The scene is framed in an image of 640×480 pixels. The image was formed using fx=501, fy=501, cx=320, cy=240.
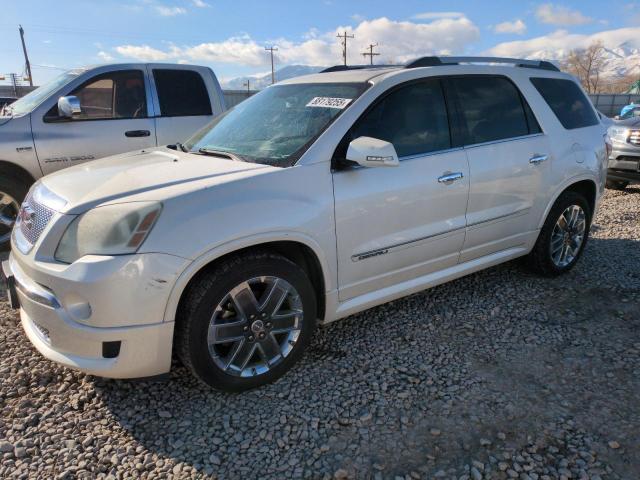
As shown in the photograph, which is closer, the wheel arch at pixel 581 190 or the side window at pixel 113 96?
the wheel arch at pixel 581 190

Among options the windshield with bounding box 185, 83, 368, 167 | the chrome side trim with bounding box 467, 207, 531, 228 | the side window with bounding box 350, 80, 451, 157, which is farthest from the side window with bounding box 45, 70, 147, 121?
the chrome side trim with bounding box 467, 207, 531, 228

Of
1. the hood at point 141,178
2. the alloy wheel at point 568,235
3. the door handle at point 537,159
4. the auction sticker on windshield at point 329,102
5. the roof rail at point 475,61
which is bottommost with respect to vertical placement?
the alloy wheel at point 568,235

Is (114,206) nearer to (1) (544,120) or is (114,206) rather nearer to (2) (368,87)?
(2) (368,87)

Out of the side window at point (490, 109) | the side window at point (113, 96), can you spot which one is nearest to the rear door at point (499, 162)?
the side window at point (490, 109)

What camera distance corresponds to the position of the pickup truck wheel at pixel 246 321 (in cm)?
257

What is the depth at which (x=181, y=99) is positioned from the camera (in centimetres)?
586

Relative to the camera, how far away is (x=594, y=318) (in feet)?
12.4

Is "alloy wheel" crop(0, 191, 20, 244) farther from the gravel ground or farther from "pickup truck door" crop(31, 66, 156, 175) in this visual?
the gravel ground

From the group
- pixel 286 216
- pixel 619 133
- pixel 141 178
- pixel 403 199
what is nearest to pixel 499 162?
pixel 403 199

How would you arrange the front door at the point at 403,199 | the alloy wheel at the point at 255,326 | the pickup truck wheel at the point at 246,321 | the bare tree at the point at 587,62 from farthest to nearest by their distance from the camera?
the bare tree at the point at 587,62 < the front door at the point at 403,199 < the alloy wheel at the point at 255,326 < the pickup truck wheel at the point at 246,321

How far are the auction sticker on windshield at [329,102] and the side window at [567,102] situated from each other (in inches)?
76.2

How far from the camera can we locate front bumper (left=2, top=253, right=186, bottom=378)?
236 centimetres

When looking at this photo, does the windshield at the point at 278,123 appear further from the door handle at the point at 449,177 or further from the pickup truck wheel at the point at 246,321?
the door handle at the point at 449,177

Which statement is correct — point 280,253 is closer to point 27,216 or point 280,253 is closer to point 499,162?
point 27,216
